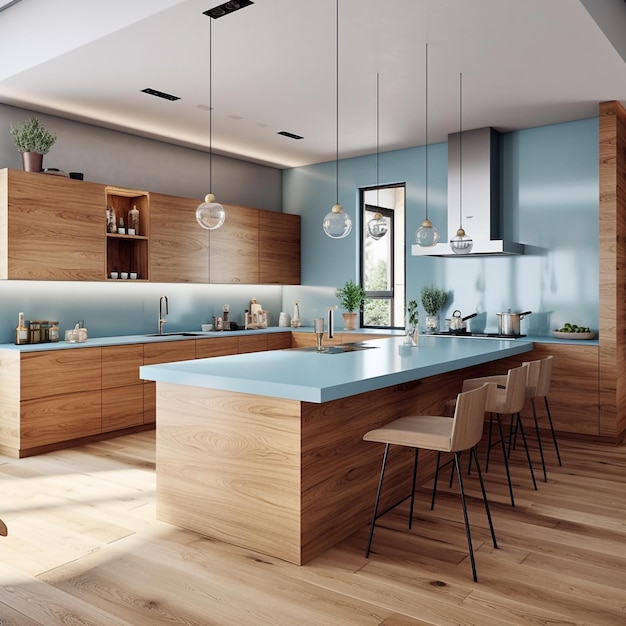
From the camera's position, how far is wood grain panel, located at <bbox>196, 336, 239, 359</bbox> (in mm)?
5887

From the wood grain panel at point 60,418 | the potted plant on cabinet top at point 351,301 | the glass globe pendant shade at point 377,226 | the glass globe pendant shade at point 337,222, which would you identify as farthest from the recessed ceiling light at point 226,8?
the potted plant on cabinet top at point 351,301

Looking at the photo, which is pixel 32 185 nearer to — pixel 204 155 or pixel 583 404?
pixel 204 155

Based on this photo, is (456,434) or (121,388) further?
(121,388)

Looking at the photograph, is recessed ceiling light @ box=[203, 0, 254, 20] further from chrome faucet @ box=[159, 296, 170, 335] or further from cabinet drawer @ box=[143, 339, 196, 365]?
chrome faucet @ box=[159, 296, 170, 335]

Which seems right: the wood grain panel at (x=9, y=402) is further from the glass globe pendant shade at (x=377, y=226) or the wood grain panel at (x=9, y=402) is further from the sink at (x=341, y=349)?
the glass globe pendant shade at (x=377, y=226)

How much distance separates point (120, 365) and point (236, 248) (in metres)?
2.05

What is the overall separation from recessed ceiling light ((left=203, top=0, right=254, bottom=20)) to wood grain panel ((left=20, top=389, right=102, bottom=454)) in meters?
3.03

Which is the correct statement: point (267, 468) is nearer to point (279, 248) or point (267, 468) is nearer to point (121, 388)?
point (121, 388)

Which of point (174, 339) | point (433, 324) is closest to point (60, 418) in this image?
point (174, 339)

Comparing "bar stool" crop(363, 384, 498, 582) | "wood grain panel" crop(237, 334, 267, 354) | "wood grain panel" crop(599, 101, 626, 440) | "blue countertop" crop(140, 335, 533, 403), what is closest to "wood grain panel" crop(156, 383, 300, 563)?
"blue countertop" crop(140, 335, 533, 403)

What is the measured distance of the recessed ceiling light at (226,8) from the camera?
3.34m

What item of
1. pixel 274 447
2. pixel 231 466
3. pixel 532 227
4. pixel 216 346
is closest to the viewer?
pixel 274 447

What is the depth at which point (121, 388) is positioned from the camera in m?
5.26

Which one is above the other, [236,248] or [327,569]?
[236,248]
